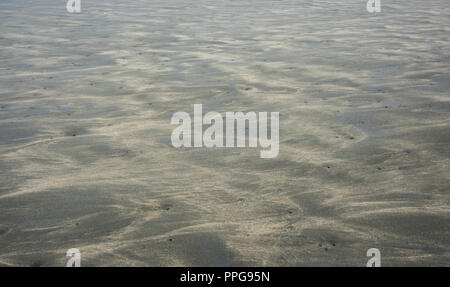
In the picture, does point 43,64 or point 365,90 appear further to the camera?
point 43,64


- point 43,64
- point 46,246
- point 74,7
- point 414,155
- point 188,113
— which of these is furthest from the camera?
point 74,7

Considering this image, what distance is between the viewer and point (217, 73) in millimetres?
5883

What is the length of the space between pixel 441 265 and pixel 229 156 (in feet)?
5.42

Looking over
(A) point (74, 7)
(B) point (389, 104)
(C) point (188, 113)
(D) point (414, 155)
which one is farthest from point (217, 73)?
(A) point (74, 7)

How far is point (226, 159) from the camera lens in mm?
3463

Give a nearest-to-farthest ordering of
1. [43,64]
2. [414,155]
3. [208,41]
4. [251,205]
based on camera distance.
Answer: [251,205] → [414,155] → [43,64] → [208,41]

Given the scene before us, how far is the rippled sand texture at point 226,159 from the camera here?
247cm

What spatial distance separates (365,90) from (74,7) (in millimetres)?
9834

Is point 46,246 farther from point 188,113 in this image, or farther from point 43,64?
point 43,64

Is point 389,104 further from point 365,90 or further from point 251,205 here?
point 251,205

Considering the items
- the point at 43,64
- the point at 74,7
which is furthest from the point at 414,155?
the point at 74,7

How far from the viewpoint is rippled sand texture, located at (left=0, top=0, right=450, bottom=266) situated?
8.11ft
